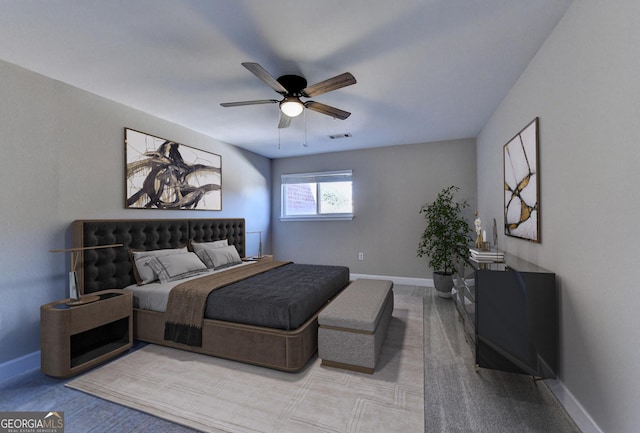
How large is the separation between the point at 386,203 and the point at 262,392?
3809 mm

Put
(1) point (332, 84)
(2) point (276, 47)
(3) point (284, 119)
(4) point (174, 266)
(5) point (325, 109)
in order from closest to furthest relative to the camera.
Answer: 1. (2) point (276, 47)
2. (1) point (332, 84)
3. (5) point (325, 109)
4. (3) point (284, 119)
5. (4) point (174, 266)

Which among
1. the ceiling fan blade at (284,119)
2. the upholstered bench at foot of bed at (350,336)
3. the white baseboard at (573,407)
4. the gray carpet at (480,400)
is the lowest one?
the gray carpet at (480,400)

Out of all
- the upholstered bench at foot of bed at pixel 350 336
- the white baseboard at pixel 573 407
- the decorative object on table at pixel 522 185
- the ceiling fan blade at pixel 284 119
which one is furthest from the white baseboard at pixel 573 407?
the ceiling fan blade at pixel 284 119

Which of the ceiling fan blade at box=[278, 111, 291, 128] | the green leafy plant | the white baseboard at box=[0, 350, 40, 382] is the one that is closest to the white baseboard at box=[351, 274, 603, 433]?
the green leafy plant

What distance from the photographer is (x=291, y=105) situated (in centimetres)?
244

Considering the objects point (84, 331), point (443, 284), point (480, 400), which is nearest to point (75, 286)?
point (84, 331)

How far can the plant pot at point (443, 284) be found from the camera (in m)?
4.04

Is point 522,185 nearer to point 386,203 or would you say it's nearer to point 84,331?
point 386,203

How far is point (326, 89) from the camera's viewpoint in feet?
7.34

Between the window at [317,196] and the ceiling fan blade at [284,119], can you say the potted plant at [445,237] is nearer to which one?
the window at [317,196]

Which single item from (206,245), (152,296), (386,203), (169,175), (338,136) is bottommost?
(152,296)

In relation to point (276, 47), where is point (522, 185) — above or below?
below

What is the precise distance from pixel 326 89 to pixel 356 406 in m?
2.38

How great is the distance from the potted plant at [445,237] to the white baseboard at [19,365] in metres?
4.67
